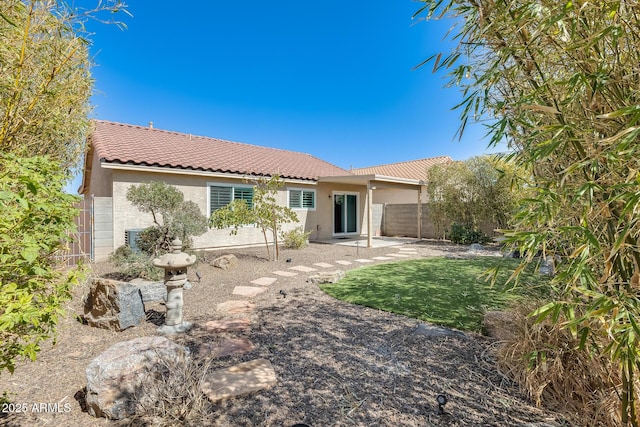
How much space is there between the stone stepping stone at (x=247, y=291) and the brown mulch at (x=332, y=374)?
0.80 metres

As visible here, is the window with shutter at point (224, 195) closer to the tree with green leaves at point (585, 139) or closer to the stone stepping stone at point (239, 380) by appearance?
the stone stepping stone at point (239, 380)

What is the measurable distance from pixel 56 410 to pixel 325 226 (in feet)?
40.7

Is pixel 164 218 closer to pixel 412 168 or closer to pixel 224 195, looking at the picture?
pixel 224 195

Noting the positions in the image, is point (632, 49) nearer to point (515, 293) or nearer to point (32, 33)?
point (32, 33)

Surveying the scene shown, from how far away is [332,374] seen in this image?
9.27 ft

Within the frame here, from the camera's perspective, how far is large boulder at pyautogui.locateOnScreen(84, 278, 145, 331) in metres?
3.82

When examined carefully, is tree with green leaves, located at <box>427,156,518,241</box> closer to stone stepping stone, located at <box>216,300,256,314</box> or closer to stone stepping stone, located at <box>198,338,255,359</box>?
stone stepping stone, located at <box>216,300,256,314</box>

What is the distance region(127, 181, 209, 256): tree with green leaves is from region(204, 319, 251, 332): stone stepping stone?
10.7 feet

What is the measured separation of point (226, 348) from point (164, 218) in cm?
450

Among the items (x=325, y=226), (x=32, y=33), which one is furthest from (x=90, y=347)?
(x=325, y=226)

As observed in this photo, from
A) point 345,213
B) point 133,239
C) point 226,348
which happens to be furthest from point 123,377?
point 345,213

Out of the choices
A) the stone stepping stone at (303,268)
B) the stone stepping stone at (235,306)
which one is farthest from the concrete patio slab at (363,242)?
the stone stepping stone at (235,306)

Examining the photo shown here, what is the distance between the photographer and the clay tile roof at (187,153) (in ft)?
30.5

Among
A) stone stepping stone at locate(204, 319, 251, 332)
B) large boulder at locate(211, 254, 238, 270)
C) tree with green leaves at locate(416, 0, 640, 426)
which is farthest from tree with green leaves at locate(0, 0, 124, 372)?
large boulder at locate(211, 254, 238, 270)
